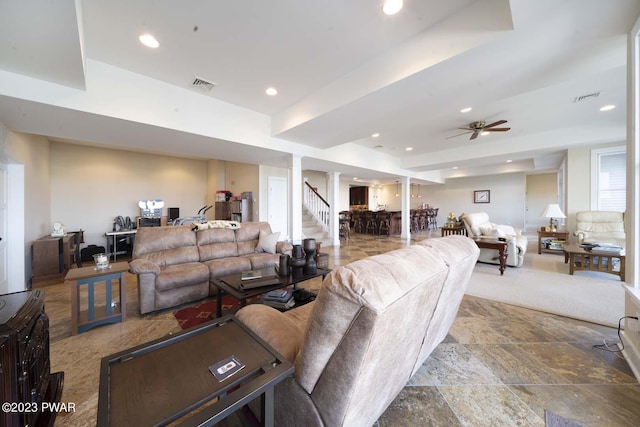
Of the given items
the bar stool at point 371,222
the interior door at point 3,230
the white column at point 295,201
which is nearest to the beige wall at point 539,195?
the bar stool at point 371,222

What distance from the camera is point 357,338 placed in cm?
82

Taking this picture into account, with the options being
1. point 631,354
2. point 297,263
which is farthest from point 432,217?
point 297,263

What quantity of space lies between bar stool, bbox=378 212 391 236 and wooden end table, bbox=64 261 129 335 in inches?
328

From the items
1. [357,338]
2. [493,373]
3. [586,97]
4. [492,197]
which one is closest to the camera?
[357,338]

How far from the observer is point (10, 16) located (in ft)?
5.28

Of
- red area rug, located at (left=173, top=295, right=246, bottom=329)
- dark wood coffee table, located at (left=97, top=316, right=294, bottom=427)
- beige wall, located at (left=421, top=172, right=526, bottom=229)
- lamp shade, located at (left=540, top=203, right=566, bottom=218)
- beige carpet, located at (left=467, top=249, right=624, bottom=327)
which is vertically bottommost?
red area rug, located at (left=173, top=295, right=246, bottom=329)

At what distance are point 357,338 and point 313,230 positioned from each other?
6.71 meters

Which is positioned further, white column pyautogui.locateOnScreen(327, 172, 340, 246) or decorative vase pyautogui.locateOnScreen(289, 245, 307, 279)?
white column pyautogui.locateOnScreen(327, 172, 340, 246)

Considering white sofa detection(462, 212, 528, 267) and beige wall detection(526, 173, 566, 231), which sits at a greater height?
beige wall detection(526, 173, 566, 231)

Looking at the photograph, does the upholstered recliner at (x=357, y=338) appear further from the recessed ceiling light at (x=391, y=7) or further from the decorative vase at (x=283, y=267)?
the recessed ceiling light at (x=391, y=7)

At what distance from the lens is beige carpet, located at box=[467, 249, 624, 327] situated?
2740 millimetres

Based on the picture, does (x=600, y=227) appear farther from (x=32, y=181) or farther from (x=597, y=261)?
(x=32, y=181)

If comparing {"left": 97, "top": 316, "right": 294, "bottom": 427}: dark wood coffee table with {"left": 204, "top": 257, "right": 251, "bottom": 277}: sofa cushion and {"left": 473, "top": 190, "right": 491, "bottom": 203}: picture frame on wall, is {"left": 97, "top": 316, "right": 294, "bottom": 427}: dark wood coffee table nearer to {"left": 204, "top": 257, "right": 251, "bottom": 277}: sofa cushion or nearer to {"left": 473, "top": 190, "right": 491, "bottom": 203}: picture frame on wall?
{"left": 204, "top": 257, "right": 251, "bottom": 277}: sofa cushion

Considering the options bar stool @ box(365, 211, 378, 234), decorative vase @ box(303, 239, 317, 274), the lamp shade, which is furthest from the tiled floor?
bar stool @ box(365, 211, 378, 234)
